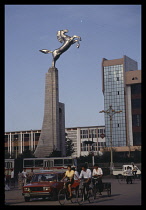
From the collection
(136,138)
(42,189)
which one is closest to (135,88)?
(136,138)

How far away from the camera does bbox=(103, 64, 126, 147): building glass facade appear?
317 ft

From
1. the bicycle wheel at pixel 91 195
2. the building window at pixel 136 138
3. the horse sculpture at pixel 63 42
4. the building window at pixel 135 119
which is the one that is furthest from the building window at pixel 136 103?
the bicycle wheel at pixel 91 195

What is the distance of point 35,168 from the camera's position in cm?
4591

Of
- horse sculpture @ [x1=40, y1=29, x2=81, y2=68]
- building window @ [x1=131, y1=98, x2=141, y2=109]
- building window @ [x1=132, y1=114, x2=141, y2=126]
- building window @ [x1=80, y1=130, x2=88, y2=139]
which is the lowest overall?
building window @ [x1=80, y1=130, x2=88, y2=139]

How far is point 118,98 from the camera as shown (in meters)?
98.5

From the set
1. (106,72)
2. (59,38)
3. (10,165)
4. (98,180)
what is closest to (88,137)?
(106,72)

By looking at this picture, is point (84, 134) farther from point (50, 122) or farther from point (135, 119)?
point (50, 122)

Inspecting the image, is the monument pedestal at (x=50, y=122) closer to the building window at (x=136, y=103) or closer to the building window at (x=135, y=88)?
the building window at (x=136, y=103)

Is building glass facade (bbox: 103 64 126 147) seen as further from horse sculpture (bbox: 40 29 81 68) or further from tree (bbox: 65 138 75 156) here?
horse sculpture (bbox: 40 29 81 68)

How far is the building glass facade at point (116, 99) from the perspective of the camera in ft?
317

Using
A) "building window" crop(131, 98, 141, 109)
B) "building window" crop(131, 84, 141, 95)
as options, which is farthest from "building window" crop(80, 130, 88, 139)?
"building window" crop(131, 84, 141, 95)

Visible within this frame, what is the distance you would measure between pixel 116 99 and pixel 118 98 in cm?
54
